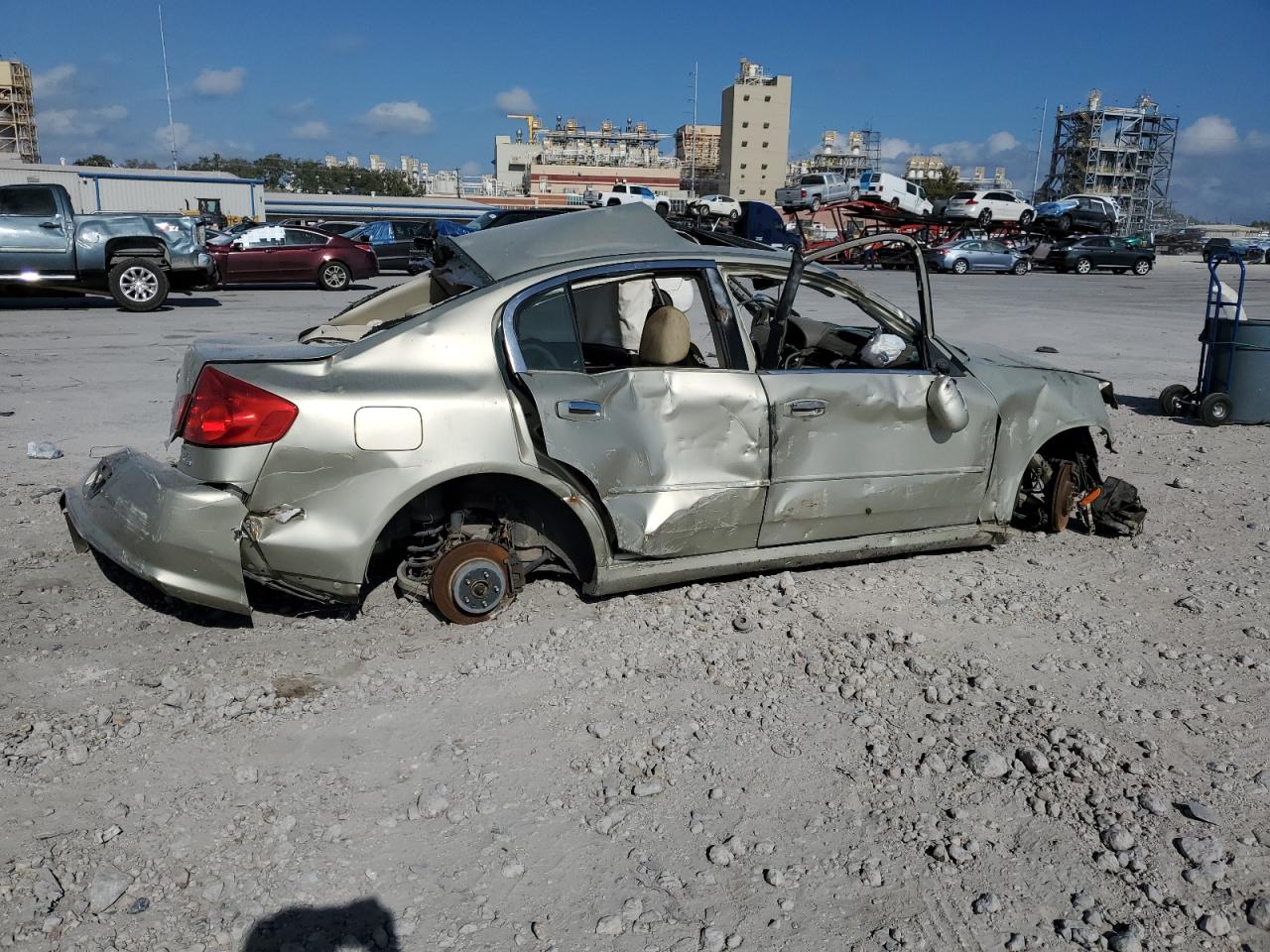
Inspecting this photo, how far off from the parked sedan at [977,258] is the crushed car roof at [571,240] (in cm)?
3243

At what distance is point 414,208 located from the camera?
207 ft

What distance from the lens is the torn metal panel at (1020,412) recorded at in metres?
4.63

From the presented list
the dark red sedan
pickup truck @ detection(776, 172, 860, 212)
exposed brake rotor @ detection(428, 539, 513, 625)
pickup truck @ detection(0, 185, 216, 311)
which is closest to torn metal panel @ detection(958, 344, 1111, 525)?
exposed brake rotor @ detection(428, 539, 513, 625)

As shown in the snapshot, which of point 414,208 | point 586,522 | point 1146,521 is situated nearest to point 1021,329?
point 1146,521

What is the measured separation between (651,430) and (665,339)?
478mm

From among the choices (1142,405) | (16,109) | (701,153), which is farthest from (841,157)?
(1142,405)

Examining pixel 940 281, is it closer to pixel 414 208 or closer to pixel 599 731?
pixel 599 731

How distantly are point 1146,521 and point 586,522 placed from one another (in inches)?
140

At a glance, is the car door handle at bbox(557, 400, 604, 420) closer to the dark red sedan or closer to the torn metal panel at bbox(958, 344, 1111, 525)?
the torn metal panel at bbox(958, 344, 1111, 525)

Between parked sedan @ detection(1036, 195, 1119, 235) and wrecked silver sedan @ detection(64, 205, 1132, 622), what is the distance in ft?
154

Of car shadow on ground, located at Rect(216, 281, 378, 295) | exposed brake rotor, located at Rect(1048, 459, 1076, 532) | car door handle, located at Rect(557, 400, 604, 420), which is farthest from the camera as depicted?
car shadow on ground, located at Rect(216, 281, 378, 295)

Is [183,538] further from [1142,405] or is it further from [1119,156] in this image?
[1119,156]

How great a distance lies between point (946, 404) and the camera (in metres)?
4.35

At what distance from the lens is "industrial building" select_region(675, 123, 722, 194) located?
431 ft
